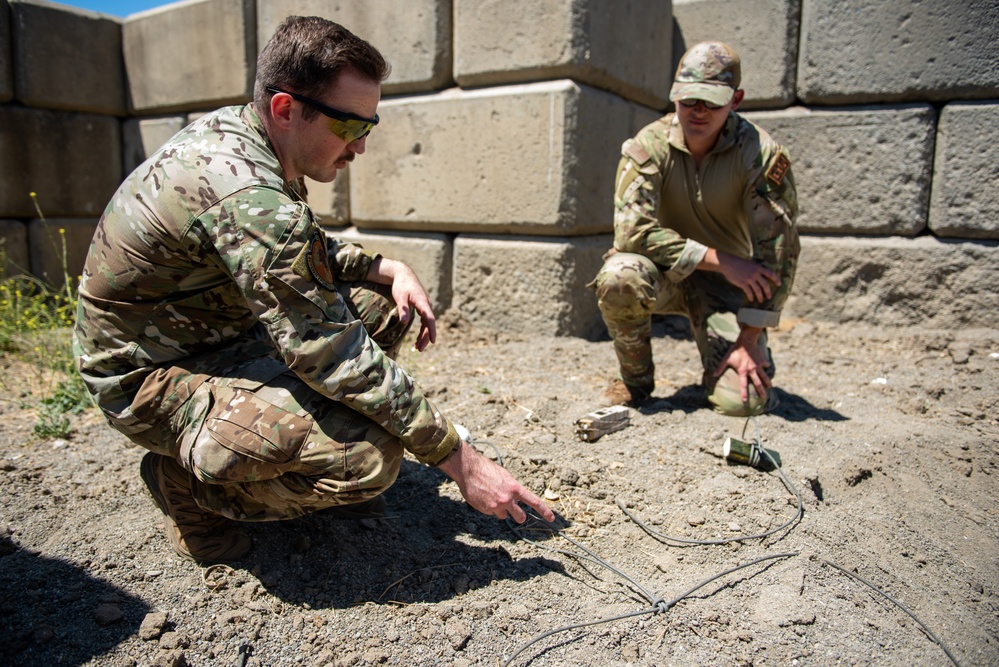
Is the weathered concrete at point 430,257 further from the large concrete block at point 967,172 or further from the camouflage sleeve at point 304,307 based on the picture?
the large concrete block at point 967,172

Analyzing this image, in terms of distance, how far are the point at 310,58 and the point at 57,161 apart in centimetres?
442

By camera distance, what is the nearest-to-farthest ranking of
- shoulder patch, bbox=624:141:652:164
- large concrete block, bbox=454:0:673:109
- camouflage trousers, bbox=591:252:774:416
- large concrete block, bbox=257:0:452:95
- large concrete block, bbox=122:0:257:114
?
camouflage trousers, bbox=591:252:774:416 → shoulder patch, bbox=624:141:652:164 → large concrete block, bbox=454:0:673:109 → large concrete block, bbox=257:0:452:95 → large concrete block, bbox=122:0:257:114

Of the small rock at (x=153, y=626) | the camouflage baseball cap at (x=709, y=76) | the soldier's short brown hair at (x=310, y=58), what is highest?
the camouflage baseball cap at (x=709, y=76)

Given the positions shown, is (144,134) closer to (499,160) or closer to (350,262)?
(499,160)

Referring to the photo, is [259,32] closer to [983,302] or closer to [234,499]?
[234,499]

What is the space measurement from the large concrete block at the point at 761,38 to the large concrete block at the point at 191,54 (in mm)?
2822

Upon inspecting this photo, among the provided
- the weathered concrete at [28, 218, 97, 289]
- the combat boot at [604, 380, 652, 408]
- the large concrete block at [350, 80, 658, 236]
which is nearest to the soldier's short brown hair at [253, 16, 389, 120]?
the combat boot at [604, 380, 652, 408]

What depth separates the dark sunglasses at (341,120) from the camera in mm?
1759

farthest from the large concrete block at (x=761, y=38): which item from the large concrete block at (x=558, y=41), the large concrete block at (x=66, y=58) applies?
the large concrete block at (x=66, y=58)

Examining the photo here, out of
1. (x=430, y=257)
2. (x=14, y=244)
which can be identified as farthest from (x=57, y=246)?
(x=430, y=257)

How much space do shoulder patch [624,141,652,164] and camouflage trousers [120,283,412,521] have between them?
1.70m

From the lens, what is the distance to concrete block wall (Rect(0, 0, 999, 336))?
3.71m

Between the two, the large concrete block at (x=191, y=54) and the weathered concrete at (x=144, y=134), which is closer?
the large concrete block at (x=191, y=54)

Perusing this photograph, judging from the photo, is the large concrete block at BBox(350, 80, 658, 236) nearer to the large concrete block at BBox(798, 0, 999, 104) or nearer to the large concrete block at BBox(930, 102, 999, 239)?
the large concrete block at BBox(798, 0, 999, 104)
